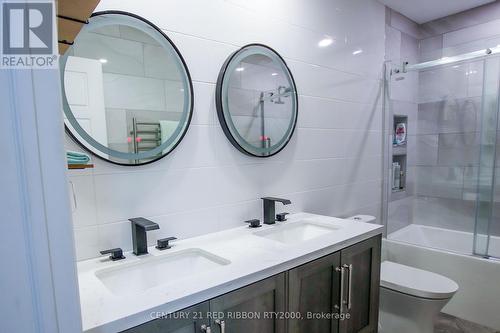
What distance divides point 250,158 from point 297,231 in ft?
1.65

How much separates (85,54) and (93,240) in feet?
2.33

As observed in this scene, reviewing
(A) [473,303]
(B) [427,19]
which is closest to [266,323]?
(A) [473,303]

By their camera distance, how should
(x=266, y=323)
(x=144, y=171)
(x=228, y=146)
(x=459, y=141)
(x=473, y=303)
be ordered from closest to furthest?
1. (x=266, y=323)
2. (x=144, y=171)
3. (x=228, y=146)
4. (x=473, y=303)
5. (x=459, y=141)

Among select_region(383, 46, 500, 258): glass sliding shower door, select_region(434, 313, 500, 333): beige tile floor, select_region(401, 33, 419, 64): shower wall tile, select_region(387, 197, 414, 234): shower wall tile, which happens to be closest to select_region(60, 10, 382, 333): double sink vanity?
select_region(434, 313, 500, 333): beige tile floor

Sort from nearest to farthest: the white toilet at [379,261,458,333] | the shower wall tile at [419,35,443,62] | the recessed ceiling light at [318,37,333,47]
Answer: the white toilet at [379,261,458,333], the recessed ceiling light at [318,37,333,47], the shower wall tile at [419,35,443,62]

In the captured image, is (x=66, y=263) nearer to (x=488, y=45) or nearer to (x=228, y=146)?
(x=228, y=146)

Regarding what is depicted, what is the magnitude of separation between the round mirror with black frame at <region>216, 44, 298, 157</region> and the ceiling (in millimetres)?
1414

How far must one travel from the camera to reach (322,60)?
6.21 ft

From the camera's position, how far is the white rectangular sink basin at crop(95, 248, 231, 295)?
1006 millimetres

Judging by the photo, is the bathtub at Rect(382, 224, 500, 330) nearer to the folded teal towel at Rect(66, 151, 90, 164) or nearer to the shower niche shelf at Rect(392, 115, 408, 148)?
the shower niche shelf at Rect(392, 115, 408, 148)

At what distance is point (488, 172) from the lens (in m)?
2.26

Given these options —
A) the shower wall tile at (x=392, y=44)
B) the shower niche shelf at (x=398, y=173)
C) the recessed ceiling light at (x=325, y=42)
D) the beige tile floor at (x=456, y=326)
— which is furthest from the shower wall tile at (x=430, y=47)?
the beige tile floor at (x=456, y=326)

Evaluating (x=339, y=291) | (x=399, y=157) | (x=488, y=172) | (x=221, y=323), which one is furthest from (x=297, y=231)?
(x=488, y=172)

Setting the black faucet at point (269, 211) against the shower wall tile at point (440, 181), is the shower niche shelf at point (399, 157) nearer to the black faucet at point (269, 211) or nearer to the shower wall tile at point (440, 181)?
the shower wall tile at point (440, 181)
